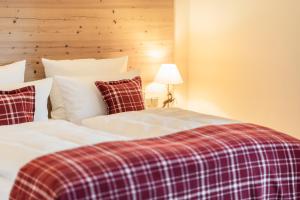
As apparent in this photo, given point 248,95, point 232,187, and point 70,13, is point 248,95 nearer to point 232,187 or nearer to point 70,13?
point 70,13

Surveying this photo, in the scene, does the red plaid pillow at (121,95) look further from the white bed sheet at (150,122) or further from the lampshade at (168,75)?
the lampshade at (168,75)

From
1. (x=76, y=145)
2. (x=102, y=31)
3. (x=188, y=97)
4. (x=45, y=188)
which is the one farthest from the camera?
(x=188, y=97)

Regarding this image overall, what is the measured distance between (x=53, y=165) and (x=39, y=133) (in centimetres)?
85

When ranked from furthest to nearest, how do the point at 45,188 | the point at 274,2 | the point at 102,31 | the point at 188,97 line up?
the point at 188,97 < the point at 102,31 < the point at 274,2 < the point at 45,188

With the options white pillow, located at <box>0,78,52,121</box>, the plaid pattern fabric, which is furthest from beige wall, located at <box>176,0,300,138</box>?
the plaid pattern fabric

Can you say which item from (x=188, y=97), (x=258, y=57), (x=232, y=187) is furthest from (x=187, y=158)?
(x=188, y=97)

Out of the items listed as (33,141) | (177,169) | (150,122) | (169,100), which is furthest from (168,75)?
(177,169)

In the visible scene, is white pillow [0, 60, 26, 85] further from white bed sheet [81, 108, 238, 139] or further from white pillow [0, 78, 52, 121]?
white bed sheet [81, 108, 238, 139]

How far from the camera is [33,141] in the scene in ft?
8.77

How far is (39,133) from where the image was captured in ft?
9.46

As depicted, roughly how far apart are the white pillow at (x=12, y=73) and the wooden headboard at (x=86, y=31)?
0.51 ft

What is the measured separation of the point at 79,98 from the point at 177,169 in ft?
5.36

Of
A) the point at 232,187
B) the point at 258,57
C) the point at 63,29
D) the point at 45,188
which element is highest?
the point at 63,29

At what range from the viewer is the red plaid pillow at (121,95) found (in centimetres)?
366
